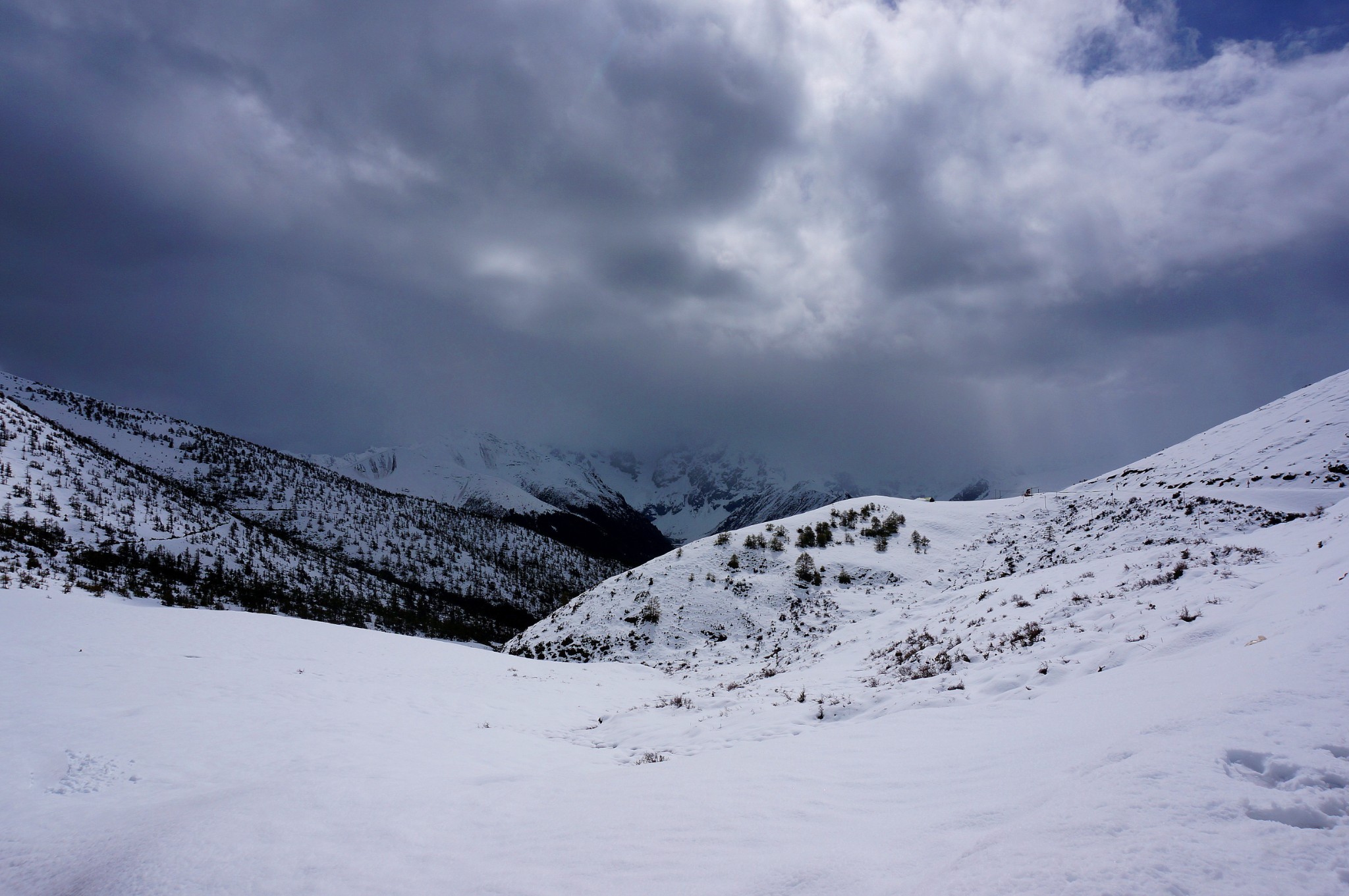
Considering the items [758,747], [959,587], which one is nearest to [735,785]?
[758,747]

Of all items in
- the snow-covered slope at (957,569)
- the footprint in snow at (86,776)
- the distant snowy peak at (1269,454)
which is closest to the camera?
the footprint in snow at (86,776)

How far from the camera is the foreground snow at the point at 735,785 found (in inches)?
142

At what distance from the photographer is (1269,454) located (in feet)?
108

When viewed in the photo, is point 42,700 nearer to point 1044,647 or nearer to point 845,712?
point 845,712

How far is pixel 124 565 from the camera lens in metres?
76.0

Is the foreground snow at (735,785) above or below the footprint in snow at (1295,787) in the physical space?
below

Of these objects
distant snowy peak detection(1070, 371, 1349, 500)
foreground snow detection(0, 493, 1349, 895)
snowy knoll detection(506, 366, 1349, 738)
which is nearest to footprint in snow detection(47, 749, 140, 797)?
foreground snow detection(0, 493, 1349, 895)

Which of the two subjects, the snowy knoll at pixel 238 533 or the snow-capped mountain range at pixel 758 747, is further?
the snowy knoll at pixel 238 533

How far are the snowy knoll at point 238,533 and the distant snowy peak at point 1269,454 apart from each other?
85.7 meters

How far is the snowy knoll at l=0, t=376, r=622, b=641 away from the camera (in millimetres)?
75375

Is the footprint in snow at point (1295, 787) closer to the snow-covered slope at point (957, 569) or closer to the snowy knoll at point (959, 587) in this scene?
the snowy knoll at point (959, 587)

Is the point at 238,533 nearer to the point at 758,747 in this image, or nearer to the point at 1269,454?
the point at 758,747

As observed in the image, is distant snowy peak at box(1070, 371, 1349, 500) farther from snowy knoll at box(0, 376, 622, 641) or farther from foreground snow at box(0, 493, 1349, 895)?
snowy knoll at box(0, 376, 622, 641)

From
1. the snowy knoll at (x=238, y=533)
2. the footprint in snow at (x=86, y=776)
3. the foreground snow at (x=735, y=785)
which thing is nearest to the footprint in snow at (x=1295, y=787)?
the foreground snow at (x=735, y=785)
